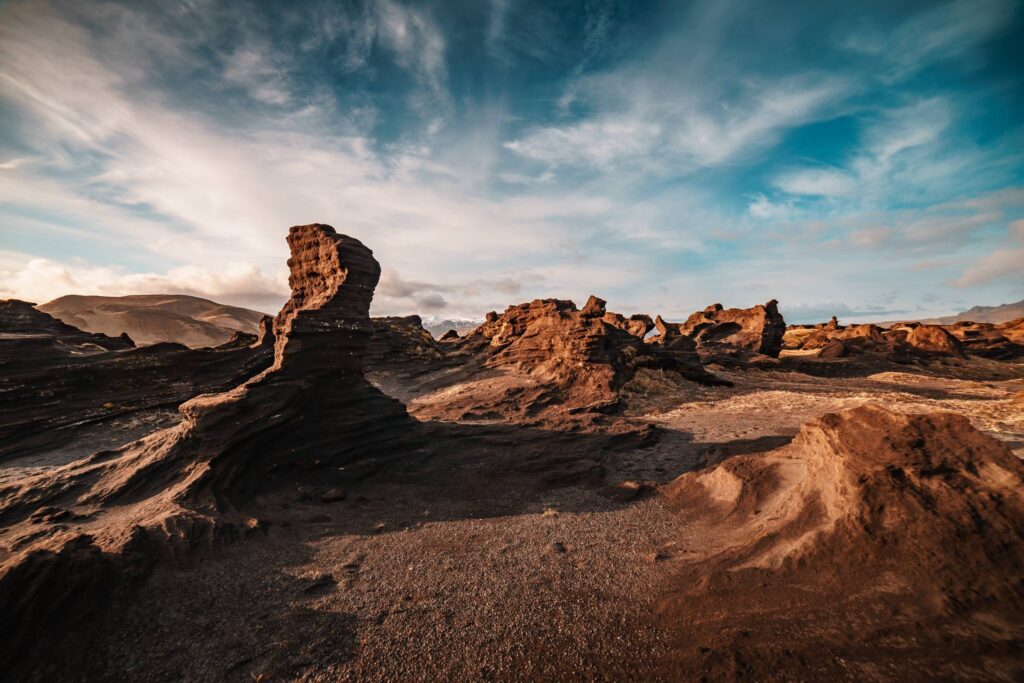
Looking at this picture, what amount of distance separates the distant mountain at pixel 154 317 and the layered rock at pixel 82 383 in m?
85.4

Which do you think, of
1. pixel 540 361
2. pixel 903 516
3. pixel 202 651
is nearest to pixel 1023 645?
pixel 903 516

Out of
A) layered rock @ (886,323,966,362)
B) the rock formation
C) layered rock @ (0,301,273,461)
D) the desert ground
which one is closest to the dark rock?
the desert ground

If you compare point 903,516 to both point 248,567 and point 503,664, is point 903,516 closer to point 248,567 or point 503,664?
point 503,664

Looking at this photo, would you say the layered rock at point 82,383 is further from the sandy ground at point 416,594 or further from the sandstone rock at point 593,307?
the sandstone rock at point 593,307

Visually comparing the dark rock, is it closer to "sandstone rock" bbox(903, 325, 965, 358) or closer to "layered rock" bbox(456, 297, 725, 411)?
"layered rock" bbox(456, 297, 725, 411)

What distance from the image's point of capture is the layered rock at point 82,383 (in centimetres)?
1748

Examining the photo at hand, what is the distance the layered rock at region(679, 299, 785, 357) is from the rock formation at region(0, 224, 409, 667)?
42.8 metres

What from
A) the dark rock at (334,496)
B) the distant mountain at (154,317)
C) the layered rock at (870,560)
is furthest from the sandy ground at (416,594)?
the distant mountain at (154,317)

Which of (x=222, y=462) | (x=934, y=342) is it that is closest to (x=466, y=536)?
(x=222, y=462)

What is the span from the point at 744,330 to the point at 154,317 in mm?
166925

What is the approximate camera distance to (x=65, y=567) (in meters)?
6.92

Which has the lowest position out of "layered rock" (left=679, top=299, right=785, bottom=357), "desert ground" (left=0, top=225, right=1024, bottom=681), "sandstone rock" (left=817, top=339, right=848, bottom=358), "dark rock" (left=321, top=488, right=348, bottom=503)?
"dark rock" (left=321, top=488, right=348, bottom=503)

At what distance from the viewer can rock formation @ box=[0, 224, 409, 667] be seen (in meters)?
7.00

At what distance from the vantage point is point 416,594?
25.7 ft
